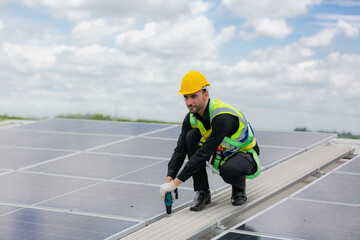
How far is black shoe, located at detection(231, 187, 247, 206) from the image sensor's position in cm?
755

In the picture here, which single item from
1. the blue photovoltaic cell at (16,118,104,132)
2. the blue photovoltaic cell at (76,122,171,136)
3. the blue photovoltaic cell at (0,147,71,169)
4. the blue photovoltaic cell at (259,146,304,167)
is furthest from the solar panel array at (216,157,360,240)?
the blue photovoltaic cell at (16,118,104,132)

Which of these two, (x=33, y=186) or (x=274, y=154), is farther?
(x=274, y=154)

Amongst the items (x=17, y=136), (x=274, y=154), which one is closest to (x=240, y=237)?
(x=274, y=154)

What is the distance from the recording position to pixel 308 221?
6.96 metres

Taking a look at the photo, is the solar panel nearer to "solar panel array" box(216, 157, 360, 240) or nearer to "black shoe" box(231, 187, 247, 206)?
"solar panel array" box(216, 157, 360, 240)

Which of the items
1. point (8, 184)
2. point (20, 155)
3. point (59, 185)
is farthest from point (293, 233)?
point (20, 155)

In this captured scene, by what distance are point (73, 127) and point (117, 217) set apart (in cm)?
808

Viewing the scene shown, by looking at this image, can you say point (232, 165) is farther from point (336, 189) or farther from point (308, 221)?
point (336, 189)

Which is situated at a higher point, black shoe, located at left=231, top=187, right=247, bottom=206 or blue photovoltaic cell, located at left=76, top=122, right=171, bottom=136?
blue photovoltaic cell, located at left=76, top=122, right=171, bottom=136

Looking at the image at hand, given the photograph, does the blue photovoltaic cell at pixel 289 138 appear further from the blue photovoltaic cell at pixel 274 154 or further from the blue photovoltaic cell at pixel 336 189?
the blue photovoltaic cell at pixel 336 189

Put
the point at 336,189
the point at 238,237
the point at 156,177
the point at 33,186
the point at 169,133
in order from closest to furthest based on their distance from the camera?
the point at 238,237, the point at 336,189, the point at 33,186, the point at 156,177, the point at 169,133

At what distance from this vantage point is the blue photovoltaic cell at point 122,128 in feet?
44.8

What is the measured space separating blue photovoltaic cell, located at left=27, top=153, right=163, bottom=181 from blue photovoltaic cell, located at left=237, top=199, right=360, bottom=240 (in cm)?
260

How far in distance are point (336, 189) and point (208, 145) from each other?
105 inches
